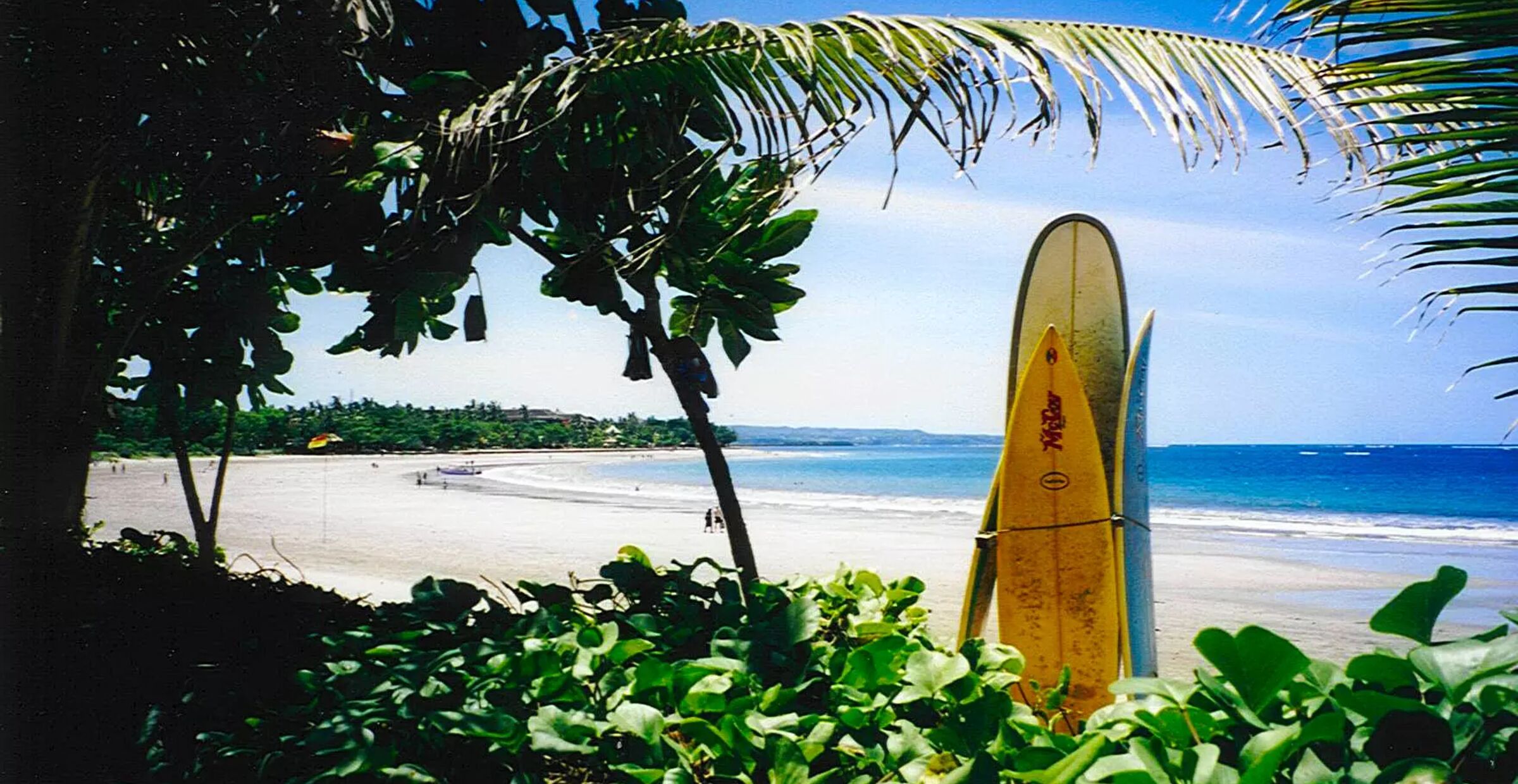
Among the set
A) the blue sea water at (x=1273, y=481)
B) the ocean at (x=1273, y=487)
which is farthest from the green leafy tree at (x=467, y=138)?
the blue sea water at (x=1273, y=481)

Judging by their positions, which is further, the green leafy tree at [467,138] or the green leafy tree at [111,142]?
the green leafy tree at [111,142]

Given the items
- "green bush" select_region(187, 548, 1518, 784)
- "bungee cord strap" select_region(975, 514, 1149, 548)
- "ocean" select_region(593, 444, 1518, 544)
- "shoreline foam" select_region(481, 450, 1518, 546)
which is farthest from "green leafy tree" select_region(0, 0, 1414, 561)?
"ocean" select_region(593, 444, 1518, 544)

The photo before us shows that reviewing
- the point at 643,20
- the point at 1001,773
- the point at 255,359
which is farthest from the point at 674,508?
the point at 1001,773

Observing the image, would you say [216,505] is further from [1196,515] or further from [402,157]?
[1196,515]

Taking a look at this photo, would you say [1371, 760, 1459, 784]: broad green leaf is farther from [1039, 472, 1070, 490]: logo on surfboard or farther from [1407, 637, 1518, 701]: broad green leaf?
[1039, 472, 1070, 490]: logo on surfboard

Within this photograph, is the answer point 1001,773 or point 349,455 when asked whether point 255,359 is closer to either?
point 1001,773

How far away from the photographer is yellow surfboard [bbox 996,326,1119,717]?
366cm

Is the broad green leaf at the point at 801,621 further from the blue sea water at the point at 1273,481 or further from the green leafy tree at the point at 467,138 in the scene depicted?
the blue sea water at the point at 1273,481

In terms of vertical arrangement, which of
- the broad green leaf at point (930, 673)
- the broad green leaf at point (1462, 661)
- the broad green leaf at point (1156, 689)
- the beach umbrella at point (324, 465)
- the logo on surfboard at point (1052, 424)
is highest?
the logo on surfboard at point (1052, 424)

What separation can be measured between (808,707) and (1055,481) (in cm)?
244

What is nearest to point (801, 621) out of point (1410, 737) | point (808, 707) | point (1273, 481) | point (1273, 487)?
point (808, 707)

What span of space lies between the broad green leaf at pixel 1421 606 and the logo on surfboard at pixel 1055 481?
9.58 feet

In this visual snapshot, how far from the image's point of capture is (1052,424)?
3695 mm

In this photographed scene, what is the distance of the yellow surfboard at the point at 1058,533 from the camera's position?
3660mm
